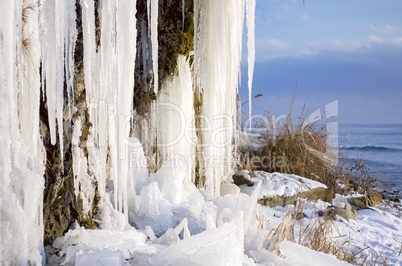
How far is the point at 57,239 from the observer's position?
2.17 m

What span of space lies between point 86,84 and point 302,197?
4778mm

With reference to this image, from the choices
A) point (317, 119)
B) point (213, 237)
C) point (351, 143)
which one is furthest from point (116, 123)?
point (351, 143)

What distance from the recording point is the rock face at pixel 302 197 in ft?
19.9

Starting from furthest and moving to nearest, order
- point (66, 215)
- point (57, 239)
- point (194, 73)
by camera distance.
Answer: point (194, 73), point (66, 215), point (57, 239)

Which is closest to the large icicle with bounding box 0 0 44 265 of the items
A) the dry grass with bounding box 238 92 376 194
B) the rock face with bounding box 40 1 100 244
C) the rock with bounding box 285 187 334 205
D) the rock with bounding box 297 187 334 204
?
the rock face with bounding box 40 1 100 244

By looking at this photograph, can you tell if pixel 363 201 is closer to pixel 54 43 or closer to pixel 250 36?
pixel 250 36

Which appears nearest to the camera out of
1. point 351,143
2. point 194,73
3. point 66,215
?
point 66,215

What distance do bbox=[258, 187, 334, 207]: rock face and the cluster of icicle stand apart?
2.34 metres

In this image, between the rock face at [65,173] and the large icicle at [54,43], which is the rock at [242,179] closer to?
the rock face at [65,173]

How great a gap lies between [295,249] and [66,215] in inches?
45.3

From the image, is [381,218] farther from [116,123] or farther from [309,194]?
[116,123]

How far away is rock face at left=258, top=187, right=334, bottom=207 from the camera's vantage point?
239 inches

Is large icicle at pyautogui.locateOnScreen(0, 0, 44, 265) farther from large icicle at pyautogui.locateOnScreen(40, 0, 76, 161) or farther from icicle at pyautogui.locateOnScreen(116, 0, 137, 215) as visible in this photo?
icicle at pyautogui.locateOnScreen(116, 0, 137, 215)

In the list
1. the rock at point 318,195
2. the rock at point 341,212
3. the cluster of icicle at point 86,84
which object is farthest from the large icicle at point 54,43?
the rock at point 318,195
